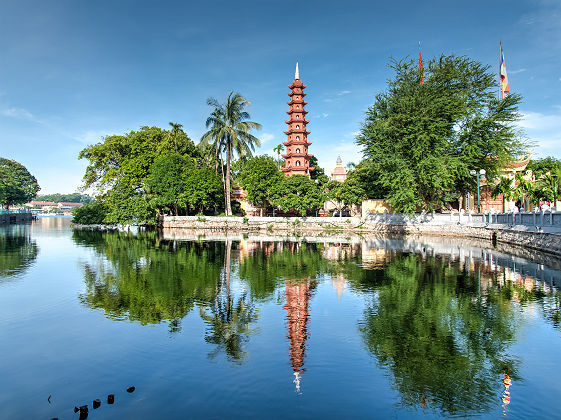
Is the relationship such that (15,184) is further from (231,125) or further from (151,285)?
(151,285)

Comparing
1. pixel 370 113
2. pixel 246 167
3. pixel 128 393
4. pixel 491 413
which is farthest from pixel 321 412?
pixel 246 167

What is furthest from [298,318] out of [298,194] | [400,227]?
[298,194]

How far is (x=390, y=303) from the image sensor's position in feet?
38.2

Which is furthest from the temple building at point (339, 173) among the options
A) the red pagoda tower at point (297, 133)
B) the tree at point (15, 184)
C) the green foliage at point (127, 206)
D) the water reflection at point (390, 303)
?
the tree at point (15, 184)

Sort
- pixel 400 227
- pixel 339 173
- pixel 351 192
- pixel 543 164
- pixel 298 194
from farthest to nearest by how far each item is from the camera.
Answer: pixel 339 173, pixel 543 164, pixel 298 194, pixel 351 192, pixel 400 227

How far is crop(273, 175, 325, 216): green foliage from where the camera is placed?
164ft

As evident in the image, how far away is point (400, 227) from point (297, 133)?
28.1 m

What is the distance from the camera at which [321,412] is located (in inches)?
224

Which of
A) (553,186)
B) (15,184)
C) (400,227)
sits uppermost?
(15,184)

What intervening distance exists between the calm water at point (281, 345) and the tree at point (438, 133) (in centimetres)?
2243

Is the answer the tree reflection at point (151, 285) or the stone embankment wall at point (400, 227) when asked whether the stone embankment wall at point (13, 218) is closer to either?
the stone embankment wall at point (400, 227)

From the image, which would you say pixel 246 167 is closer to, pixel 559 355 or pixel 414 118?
pixel 414 118

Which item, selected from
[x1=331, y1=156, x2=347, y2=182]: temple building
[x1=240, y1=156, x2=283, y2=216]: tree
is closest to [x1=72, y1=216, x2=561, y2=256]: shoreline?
[x1=240, y1=156, x2=283, y2=216]: tree

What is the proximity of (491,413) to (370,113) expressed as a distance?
40000 mm
